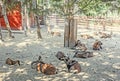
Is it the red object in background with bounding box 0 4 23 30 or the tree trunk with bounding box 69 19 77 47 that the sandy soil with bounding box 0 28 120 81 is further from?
the red object in background with bounding box 0 4 23 30

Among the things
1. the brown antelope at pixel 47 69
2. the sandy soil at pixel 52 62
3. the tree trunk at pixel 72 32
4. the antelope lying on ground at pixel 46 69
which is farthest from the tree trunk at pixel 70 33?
the brown antelope at pixel 47 69

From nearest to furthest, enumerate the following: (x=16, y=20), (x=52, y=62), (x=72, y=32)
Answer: (x=52, y=62)
(x=72, y=32)
(x=16, y=20)

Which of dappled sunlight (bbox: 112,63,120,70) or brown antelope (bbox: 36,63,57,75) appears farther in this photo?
dappled sunlight (bbox: 112,63,120,70)

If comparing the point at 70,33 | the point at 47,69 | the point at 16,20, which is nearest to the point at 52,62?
the point at 47,69

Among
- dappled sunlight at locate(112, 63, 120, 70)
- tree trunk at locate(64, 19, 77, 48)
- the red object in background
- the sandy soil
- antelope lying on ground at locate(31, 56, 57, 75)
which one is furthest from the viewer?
the red object in background

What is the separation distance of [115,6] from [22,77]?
371 centimetres

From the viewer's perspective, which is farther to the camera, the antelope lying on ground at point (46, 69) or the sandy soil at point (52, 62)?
the antelope lying on ground at point (46, 69)

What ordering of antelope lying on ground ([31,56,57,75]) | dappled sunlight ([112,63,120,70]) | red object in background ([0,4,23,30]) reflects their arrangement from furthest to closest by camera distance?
red object in background ([0,4,23,30]) < dappled sunlight ([112,63,120,70]) < antelope lying on ground ([31,56,57,75])

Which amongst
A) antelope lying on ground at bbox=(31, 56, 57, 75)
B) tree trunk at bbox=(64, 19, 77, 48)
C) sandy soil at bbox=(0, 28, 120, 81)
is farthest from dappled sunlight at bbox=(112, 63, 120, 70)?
tree trunk at bbox=(64, 19, 77, 48)

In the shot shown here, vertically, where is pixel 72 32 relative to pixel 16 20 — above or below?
above

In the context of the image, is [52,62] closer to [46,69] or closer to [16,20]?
[46,69]

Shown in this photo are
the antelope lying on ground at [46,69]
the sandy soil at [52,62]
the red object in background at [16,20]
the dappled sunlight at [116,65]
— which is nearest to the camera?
the sandy soil at [52,62]

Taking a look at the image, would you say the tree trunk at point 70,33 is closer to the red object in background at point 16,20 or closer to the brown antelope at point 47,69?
the brown antelope at point 47,69

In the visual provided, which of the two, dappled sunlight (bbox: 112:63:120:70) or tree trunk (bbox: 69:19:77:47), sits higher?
tree trunk (bbox: 69:19:77:47)
